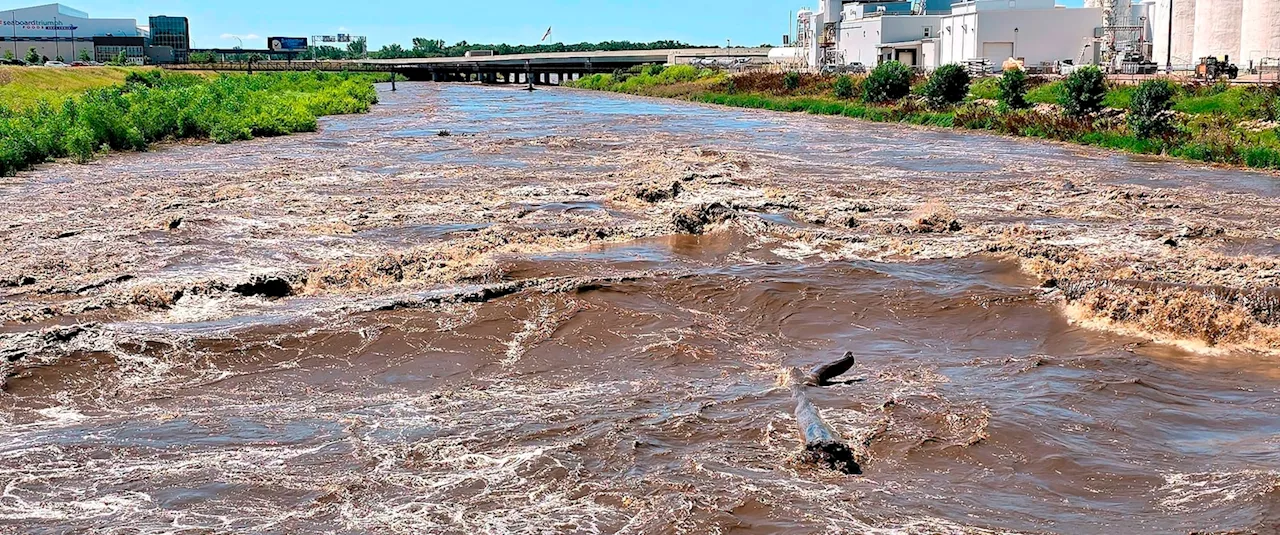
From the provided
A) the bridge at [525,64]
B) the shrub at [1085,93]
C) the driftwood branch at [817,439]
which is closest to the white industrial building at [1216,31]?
the shrub at [1085,93]

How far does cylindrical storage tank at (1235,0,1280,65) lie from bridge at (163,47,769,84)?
65.9 metres

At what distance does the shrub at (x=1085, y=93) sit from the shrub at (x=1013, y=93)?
4.22 metres

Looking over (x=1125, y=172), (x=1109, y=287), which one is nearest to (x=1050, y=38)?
(x=1125, y=172)

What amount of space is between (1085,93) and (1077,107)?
55 centimetres

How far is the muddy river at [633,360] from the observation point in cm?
792

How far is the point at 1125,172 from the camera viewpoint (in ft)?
89.9

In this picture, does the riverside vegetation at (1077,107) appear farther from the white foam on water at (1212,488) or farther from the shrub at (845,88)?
the white foam on water at (1212,488)

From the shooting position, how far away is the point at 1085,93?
38875 mm

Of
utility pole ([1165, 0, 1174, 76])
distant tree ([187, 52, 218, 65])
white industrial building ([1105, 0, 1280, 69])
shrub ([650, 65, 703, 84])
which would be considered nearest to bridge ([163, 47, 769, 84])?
distant tree ([187, 52, 218, 65])

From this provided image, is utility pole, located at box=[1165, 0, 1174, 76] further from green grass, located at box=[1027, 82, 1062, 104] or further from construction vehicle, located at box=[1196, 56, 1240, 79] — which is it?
green grass, located at box=[1027, 82, 1062, 104]

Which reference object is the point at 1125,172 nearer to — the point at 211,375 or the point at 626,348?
the point at 626,348

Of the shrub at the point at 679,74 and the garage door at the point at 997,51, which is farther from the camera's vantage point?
the shrub at the point at 679,74

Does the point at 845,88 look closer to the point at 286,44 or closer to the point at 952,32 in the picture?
the point at 952,32

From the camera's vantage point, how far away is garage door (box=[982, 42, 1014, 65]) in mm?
63500
